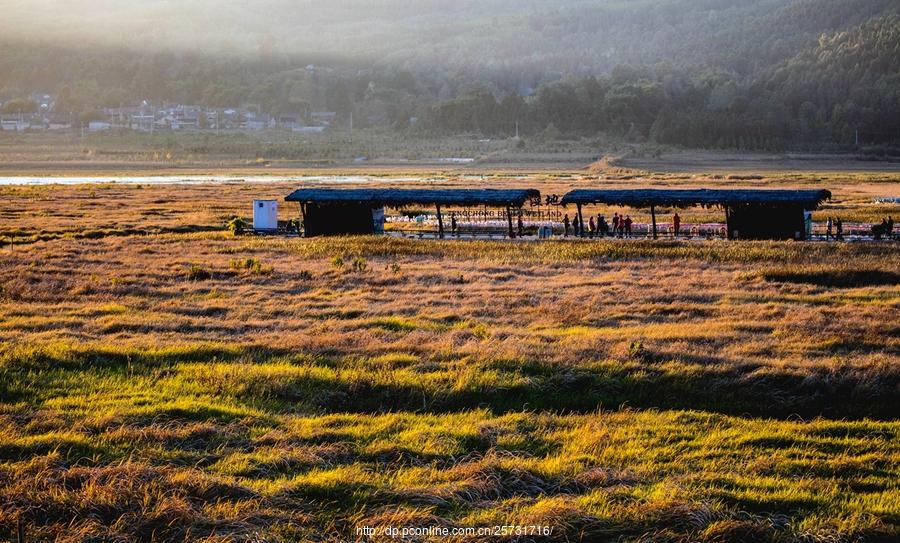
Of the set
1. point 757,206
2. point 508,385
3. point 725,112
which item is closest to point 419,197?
point 757,206

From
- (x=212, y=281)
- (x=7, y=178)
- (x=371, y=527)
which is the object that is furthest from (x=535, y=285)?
(x=7, y=178)

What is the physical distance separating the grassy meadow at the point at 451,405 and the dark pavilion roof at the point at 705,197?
36.6 feet

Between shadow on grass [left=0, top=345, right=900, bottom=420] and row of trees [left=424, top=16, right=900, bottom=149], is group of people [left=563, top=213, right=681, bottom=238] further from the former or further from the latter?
row of trees [left=424, top=16, right=900, bottom=149]

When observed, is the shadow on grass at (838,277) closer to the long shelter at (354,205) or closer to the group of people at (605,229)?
the group of people at (605,229)

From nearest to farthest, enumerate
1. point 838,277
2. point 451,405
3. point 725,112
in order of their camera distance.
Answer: point 451,405 → point 838,277 → point 725,112

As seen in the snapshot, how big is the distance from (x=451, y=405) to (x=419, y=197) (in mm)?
30627

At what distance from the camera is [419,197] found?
4516 centimetres

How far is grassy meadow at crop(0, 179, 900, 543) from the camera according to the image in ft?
34.0

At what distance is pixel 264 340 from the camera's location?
62.8 feet

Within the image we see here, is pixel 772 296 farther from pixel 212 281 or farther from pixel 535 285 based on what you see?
pixel 212 281

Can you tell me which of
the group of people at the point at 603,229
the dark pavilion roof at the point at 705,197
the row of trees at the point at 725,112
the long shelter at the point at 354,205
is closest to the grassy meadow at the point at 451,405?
the dark pavilion roof at the point at 705,197

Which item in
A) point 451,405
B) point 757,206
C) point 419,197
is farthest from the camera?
point 419,197

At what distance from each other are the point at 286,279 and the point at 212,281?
7.40ft

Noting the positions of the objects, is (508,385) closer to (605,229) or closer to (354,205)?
(605,229)
